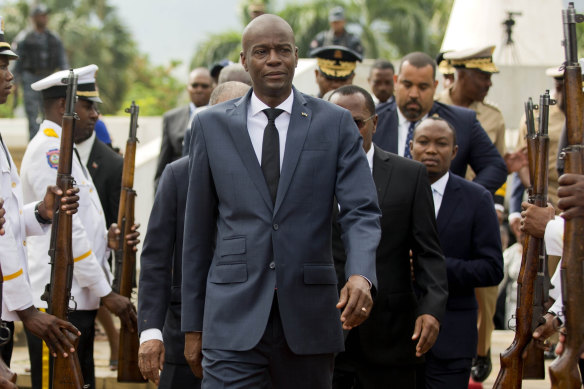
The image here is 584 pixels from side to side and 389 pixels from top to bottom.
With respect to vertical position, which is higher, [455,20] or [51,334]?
[455,20]

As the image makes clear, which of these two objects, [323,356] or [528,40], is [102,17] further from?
[323,356]

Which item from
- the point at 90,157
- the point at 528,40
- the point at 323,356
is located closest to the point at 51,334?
the point at 323,356

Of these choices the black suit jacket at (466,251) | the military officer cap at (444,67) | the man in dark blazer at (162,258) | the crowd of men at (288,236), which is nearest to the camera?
the crowd of men at (288,236)

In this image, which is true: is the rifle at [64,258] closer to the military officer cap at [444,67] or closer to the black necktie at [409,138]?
the black necktie at [409,138]

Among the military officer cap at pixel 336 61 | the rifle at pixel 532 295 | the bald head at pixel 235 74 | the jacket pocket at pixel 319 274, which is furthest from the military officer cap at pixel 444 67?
the jacket pocket at pixel 319 274

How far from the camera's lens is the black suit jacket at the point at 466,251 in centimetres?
638

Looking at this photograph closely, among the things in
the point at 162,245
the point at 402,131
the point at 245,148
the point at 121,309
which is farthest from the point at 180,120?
the point at 245,148

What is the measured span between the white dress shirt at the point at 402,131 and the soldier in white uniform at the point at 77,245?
212cm

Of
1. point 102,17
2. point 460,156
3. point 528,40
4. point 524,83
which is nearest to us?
point 460,156

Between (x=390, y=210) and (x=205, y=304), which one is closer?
(x=205, y=304)

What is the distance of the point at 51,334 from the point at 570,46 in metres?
3.20

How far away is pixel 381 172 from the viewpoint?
6.02 m

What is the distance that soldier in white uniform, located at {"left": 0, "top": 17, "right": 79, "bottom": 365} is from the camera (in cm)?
577

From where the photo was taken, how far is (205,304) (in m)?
4.77
